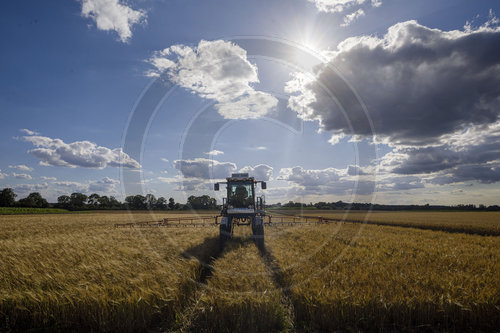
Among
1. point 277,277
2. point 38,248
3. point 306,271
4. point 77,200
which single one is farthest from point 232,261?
point 77,200

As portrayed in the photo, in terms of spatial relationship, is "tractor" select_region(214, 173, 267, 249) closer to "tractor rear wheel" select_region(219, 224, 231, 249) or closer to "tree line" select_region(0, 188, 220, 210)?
"tractor rear wheel" select_region(219, 224, 231, 249)

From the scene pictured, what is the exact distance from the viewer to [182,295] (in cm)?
533

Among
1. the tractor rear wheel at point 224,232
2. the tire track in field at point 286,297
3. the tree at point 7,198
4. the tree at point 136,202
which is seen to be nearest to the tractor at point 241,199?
the tractor rear wheel at point 224,232

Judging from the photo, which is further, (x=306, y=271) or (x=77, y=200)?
(x=77, y=200)

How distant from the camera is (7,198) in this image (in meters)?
79.2

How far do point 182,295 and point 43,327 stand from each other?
2.52m

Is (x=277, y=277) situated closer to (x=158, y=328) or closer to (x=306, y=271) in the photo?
(x=306, y=271)

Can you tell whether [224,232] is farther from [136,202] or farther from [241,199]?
[136,202]

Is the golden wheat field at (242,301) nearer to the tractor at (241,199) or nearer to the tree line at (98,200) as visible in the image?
the tractor at (241,199)

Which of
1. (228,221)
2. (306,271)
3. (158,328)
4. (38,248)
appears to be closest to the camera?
(158,328)

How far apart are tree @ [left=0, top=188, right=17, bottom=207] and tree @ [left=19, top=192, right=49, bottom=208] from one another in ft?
8.37

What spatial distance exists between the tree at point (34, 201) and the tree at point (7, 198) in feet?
8.37

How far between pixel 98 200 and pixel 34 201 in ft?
101

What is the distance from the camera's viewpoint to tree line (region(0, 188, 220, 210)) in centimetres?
7894
